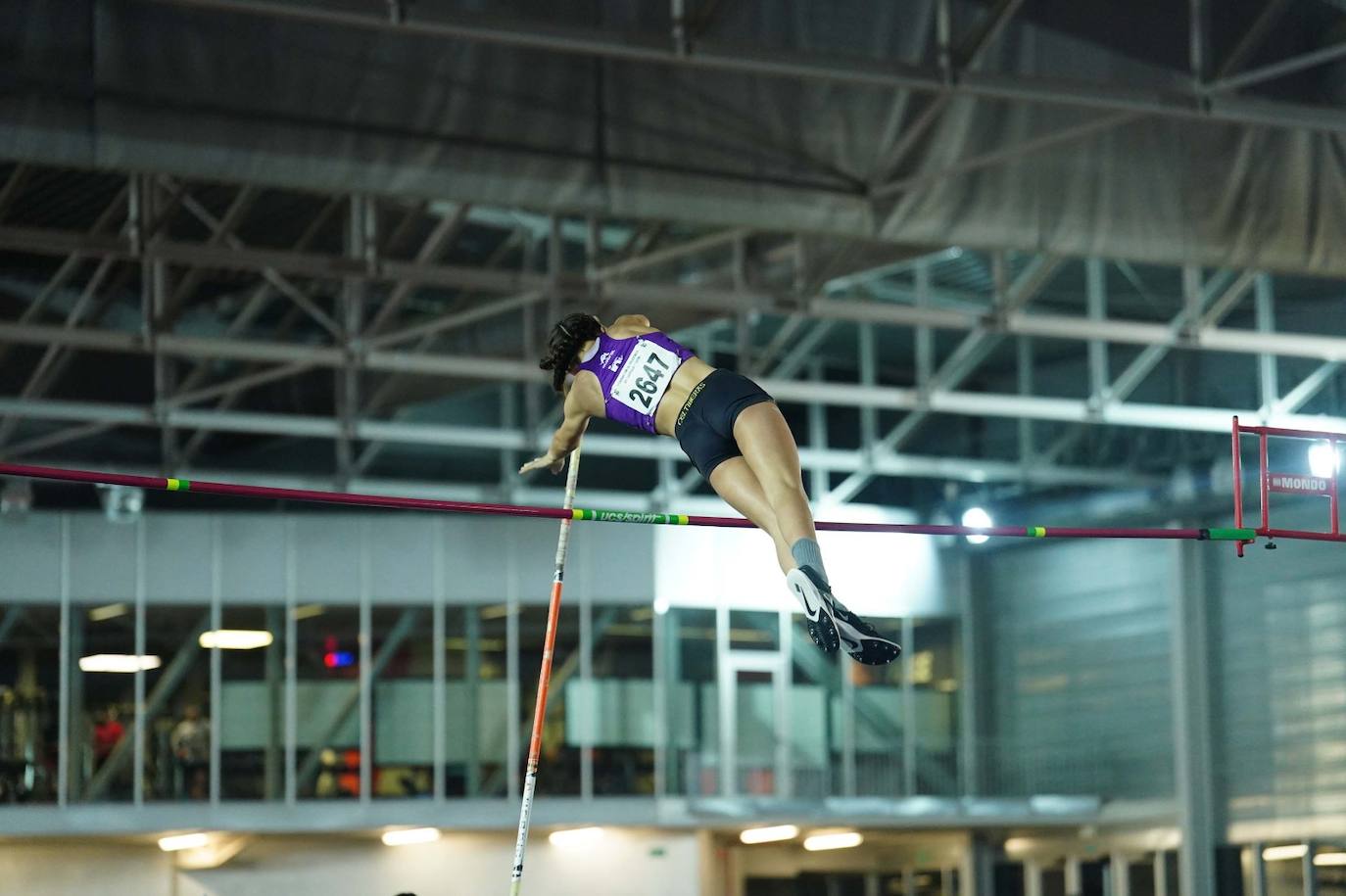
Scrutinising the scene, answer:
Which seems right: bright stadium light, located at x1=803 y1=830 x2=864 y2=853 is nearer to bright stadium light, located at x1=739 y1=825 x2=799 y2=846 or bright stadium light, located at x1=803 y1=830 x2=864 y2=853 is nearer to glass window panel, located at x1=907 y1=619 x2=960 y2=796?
bright stadium light, located at x1=739 y1=825 x2=799 y2=846

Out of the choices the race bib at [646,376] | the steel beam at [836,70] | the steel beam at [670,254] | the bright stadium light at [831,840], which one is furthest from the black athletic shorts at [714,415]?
the bright stadium light at [831,840]

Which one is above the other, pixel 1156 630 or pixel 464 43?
pixel 464 43

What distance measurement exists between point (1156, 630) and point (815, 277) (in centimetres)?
1194

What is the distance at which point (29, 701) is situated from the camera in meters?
28.0

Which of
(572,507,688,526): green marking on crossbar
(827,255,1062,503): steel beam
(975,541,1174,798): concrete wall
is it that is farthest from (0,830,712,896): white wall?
(572,507,688,526): green marking on crossbar

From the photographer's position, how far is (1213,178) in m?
15.1

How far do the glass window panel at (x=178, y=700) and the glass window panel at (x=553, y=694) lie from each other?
4417mm

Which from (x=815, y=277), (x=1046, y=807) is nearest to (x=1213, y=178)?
(x=815, y=277)

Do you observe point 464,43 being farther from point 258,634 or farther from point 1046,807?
point 1046,807

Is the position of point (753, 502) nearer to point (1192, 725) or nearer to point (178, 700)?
point (1192, 725)

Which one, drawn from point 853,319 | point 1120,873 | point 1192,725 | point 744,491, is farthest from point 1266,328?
point 744,491

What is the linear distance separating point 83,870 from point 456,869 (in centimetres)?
504

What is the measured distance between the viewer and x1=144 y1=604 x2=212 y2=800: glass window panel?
2819 cm

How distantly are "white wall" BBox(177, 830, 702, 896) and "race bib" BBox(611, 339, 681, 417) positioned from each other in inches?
831
